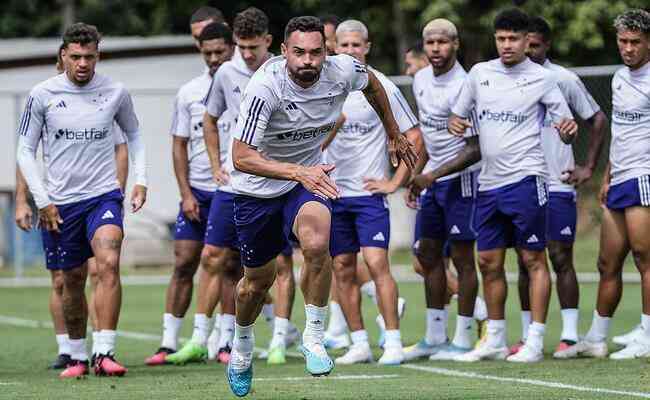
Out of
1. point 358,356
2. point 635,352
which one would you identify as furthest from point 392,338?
point 635,352

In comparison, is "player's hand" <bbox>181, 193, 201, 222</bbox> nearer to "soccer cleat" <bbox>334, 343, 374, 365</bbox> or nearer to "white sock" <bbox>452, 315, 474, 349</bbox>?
"soccer cleat" <bbox>334, 343, 374, 365</bbox>

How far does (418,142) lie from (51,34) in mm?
27824

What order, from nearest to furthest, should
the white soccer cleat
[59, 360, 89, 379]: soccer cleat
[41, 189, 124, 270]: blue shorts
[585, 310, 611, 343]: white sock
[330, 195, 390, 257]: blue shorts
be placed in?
[59, 360, 89, 379]: soccer cleat, [41, 189, 124, 270]: blue shorts, the white soccer cleat, [585, 310, 611, 343]: white sock, [330, 195, 390, 257]: blue shorts

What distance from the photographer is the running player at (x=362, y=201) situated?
38.2 feet

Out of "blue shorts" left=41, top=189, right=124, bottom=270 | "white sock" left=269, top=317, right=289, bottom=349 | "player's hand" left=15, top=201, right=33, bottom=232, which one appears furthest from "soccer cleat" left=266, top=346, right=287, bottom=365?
"player's hand" left=15, top=201, right=33, bottom=232

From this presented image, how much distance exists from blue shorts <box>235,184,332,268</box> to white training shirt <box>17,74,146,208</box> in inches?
83.1

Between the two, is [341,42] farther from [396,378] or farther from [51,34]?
[51,34]

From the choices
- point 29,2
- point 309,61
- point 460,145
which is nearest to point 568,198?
point 460,145

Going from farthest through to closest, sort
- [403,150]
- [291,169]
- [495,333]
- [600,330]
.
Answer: [600,330] → [495,333] → [403,150] → [291,169]

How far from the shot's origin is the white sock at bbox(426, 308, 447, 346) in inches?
487

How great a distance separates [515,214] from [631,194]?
2.96 feet

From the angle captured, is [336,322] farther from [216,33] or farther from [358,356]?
[216,33]

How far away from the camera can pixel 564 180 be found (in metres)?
11.9

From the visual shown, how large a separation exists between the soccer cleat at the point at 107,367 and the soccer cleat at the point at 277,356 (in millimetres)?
1540
